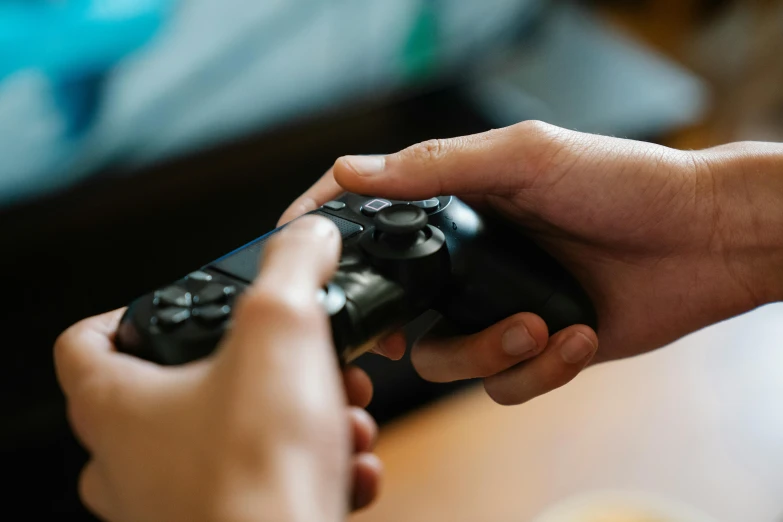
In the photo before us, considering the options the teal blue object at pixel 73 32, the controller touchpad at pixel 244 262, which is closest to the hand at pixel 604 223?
the controller touchpad at pixel 244 262

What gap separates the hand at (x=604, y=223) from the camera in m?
0.64

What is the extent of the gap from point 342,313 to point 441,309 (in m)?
0.15

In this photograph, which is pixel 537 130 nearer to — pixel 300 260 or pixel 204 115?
pixel 300 260

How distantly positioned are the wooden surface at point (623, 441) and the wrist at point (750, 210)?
10.4 inches

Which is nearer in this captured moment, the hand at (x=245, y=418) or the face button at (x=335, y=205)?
the hand at (x=245, y=418)

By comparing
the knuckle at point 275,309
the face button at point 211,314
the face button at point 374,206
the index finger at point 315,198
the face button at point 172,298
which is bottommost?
the index finger at point 315,198

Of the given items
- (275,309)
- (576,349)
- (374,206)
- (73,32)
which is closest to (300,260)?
(275,309)

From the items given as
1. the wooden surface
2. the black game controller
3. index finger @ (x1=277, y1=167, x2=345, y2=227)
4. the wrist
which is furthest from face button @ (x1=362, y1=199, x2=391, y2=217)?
the wooden surface

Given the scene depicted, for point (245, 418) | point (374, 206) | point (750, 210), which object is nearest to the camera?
point (245, 418)

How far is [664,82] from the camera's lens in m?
1.32

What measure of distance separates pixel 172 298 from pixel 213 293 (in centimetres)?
2

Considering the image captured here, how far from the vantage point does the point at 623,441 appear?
37.9 inches

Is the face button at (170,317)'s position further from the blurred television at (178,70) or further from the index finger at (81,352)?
the blurred television at (178,70)

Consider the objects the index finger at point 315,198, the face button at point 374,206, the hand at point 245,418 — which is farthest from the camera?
the index finger at point 315,198
